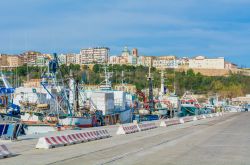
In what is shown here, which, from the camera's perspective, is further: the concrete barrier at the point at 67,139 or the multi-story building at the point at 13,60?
the multi-story building at the point at 13,60

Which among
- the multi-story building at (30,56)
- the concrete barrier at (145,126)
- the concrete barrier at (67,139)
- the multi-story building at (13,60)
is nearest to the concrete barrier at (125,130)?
the concrete barrier at (145,126)

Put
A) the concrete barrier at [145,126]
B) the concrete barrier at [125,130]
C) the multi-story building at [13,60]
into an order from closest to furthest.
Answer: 1. the concrete barrier at [125,130]
2. the concrete barrier at [145,126]
3. the multi-story building at [13,60]

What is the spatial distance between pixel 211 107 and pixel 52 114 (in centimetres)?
14451

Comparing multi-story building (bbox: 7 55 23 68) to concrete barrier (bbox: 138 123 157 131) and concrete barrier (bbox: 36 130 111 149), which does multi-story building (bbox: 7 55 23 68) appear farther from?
concrete barrier (bbox: 36 130 111 149)

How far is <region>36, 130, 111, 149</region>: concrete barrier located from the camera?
26.5m

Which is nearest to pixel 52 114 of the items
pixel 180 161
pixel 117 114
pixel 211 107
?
pixel 117 114

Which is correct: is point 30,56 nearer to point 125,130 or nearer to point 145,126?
point 145,126

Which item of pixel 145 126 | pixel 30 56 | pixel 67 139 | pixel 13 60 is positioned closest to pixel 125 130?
pixel 145 126

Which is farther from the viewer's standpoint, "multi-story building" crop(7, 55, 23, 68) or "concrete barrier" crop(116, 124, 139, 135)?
"multi-story building" crop(7, 55, 23, 68)

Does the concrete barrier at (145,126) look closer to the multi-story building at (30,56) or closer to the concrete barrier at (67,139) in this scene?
the concrete barrier at (67,139)

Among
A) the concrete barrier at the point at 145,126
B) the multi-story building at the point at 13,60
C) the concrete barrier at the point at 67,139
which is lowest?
the concrete barrier at the point at 145,126

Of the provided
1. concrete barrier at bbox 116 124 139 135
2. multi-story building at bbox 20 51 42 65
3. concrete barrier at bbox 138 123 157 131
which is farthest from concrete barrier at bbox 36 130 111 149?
multi-story building at bbox 20 51 42 65

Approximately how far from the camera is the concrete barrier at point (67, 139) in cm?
2647

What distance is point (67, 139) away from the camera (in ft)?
95.7
